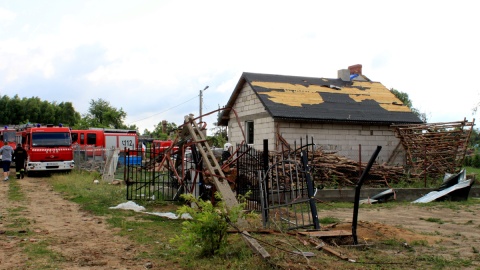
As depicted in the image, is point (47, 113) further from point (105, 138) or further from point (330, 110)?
point (330, 110)

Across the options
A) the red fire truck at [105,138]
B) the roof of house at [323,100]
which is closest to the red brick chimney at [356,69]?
the roof of house at [323,100]

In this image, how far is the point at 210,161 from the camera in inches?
443

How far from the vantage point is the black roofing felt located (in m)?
19.5

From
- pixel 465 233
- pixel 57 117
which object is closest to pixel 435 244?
pixel 465 233

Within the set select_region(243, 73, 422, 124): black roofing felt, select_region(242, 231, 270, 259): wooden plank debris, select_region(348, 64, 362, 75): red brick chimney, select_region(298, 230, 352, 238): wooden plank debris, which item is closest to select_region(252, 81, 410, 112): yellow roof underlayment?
select_region(243, 73, 422, 124): black roofing felt

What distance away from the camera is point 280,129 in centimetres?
1950

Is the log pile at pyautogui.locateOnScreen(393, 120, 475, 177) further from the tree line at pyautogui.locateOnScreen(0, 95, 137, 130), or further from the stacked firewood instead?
the tree line at pyautogui.locateOnScreen(0, 95, 137, 130)

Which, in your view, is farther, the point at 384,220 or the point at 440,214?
the point at 440,214

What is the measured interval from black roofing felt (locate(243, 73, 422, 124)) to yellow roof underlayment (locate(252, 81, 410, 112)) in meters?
0.29

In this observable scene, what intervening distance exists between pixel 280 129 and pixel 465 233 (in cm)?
1093

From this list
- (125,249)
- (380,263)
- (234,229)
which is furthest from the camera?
(125,249)

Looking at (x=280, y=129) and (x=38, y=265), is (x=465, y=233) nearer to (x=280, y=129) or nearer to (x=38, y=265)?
(x=38, y=265)

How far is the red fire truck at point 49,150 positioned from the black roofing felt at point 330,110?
981 cm

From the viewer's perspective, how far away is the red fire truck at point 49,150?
23.1 metres
